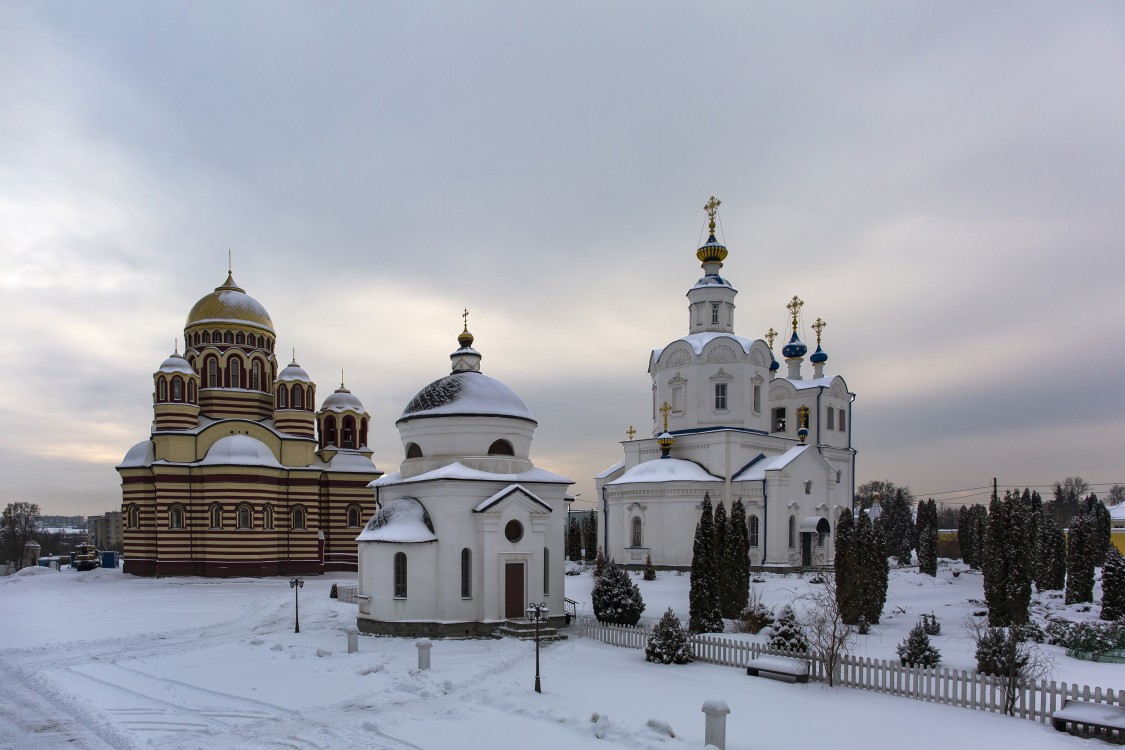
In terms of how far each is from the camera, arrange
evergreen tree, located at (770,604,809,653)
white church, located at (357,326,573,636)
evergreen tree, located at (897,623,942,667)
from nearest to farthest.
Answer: evergreen tree, located at (897,623,942,667) → evergreen tree, located at (770,604,809,653) → white church, located at (357,326,573,636)

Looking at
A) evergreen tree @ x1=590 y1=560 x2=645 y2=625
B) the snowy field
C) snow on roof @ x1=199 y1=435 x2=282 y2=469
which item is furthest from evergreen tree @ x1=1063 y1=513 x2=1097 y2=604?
snow on roof @ x1=199 y1=435 x2=282 y2=469

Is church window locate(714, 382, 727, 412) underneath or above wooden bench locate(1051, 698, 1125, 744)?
above

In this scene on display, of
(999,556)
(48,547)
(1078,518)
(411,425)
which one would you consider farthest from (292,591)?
(48,547)

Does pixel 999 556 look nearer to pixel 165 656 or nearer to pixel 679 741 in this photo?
pixel 679 741

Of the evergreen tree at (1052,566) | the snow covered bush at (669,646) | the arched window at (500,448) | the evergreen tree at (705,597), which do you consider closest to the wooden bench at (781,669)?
the snow covered bush at (669,646)

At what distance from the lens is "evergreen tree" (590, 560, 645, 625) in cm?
2392

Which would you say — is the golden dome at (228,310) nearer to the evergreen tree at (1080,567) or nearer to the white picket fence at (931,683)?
the white picket fence at (931,683)

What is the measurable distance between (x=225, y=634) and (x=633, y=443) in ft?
84.3

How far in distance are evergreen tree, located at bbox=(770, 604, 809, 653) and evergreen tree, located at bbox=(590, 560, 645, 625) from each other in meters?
6.08

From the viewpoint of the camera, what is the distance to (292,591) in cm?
3478

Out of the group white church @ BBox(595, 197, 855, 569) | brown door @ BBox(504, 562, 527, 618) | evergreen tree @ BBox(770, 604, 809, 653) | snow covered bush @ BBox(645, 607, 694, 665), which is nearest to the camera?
evergreen tree @ BBox(770, 604, 809, 653)

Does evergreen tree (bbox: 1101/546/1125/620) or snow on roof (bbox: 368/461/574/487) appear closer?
snow on roof (bbox: 368/461/574/487)

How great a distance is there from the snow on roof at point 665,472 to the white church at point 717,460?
6 cm

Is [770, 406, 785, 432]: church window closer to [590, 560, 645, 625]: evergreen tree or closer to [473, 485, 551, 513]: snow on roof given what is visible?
[590, 560, 645, 625]: evergreen tree
